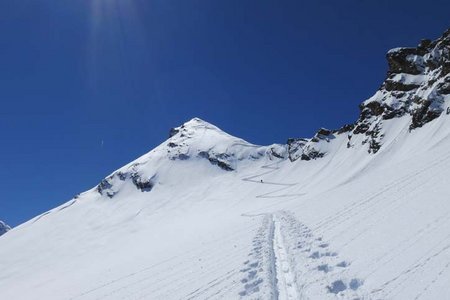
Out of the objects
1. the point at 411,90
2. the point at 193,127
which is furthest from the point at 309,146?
the point at 193,127

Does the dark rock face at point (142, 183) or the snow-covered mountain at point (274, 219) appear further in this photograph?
the dark rock face at point (142, 183)

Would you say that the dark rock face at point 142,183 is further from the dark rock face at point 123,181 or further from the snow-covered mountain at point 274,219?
the snow-covered mountain at point 274,219

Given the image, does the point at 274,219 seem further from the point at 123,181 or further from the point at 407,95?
the point at 123,181

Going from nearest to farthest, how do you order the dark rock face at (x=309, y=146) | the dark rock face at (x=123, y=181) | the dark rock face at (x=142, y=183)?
the dark rock face at (x=309, y=146), the dark rock face at (x=142, y=183), the dark rock face at (x=123, y=181)

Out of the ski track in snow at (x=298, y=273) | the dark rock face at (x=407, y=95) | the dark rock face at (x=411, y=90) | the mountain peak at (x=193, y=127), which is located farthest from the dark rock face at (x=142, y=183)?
the ski track in snow at (x=298, y=273)

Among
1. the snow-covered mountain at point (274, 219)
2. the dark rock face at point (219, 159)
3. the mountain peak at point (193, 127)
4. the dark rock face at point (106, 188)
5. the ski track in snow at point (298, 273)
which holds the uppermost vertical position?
the mountain peak at point (193, 127)

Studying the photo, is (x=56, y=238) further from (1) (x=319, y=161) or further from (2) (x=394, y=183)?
(2) (x=394, y=183)

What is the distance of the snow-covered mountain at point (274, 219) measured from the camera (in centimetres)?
991

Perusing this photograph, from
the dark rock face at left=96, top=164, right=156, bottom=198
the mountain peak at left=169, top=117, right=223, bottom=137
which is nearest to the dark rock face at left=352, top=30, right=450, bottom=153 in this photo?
the dark rock face at left=96, top=164, right=156, bottom=198

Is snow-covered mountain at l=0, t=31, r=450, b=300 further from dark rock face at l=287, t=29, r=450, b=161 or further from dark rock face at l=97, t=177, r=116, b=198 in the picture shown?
dark rock face at l=97, t=177, r=116, b=198

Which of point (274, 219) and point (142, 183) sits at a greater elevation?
point (142, 183)

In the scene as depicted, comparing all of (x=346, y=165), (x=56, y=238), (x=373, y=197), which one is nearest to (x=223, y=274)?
(x=373, y=197)

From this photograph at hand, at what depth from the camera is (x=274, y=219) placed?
2870 cm

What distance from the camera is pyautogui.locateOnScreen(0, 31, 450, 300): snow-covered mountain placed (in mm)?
9914
